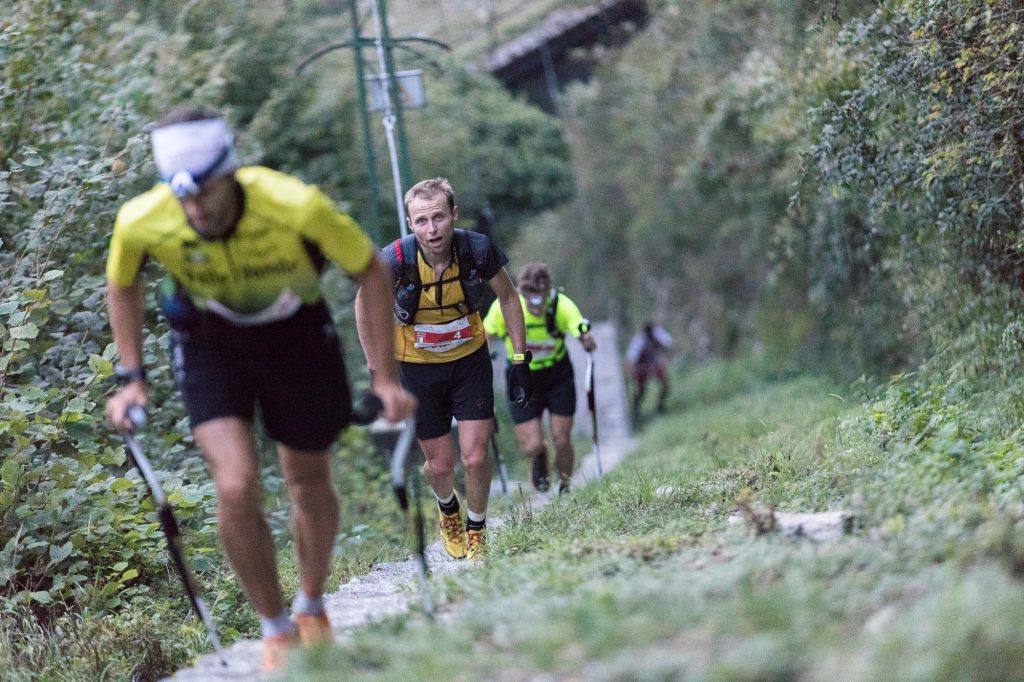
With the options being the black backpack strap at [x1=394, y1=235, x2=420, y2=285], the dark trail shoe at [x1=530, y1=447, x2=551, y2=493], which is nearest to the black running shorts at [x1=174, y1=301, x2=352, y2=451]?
the black backpack strap at [x1=394, y1=235, x2=420, y2=285]

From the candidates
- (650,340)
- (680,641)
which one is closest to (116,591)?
(680,641)

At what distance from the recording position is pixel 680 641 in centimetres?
368

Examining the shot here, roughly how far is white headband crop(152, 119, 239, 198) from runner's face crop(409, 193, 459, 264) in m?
2.64

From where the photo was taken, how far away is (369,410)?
4820 mm

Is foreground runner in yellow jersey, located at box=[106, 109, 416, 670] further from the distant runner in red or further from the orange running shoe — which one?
the distant runner in red

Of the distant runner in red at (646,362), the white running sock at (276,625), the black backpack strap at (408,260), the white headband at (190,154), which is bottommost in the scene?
the distant runner in red at (646,362)

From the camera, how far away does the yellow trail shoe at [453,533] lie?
776 cm

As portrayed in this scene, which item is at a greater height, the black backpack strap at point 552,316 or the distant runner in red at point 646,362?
the black backpack strap at point 552,316

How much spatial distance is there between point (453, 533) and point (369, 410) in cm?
312

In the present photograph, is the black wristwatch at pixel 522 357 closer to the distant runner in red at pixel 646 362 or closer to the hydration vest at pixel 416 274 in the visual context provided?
the hydration vest at pixel 416 274

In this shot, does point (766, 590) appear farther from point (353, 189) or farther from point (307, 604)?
point (353, 189)

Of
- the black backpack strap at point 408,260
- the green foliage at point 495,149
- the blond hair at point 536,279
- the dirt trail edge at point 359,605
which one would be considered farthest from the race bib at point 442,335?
the green foliage at point 495,149

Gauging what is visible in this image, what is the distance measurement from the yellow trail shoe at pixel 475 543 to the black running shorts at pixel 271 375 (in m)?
2.24

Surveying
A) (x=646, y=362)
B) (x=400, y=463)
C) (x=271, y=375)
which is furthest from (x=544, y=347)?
(x=646, y=362)
